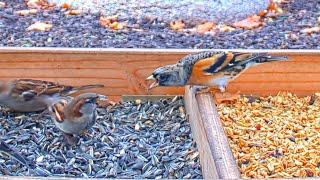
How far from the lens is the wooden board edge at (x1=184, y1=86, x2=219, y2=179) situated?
120 inches

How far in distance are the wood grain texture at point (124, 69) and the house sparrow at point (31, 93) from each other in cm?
7

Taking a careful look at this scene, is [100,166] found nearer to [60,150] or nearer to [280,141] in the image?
[60,150]

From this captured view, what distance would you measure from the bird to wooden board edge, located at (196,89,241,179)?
150mm

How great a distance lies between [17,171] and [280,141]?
1399 millimetres

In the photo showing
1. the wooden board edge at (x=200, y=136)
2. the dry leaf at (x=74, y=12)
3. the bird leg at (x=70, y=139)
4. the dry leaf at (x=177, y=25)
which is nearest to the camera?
the wooden board edge at (x=200, y=136)

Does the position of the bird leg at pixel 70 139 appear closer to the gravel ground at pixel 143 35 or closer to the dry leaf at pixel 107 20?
the gravel ground at pixel 143 35

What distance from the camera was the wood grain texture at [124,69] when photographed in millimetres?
4031

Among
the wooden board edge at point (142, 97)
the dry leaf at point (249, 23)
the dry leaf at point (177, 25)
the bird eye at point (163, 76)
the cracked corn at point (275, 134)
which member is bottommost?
the dry leaf at point (249, 23)

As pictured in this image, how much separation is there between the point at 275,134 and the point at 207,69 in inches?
23.9

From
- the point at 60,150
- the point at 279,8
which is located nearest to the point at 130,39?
the point at 279,8

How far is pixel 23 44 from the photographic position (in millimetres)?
6398

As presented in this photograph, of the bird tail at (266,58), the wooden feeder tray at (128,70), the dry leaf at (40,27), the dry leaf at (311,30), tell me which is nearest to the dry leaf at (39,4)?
the dry leaf at (40,27)

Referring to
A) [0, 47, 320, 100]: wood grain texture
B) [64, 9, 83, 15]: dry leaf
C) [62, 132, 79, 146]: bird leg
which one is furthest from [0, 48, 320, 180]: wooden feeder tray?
[64, 9, 83, 15]: dry leaf

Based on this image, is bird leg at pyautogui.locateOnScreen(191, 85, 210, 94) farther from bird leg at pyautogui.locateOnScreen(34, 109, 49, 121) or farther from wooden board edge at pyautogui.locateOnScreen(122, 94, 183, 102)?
bird leg at pyautogui.locateOnScreen(34, 109, 49, 121)
